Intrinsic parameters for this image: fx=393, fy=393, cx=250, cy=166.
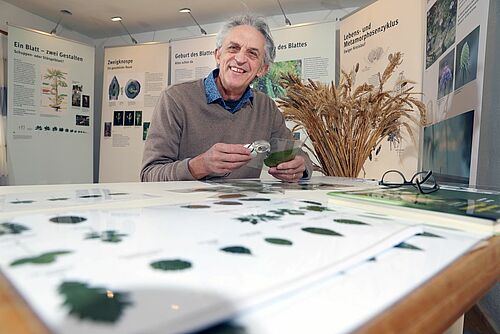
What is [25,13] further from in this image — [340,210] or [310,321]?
[310,321]

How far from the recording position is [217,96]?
156 centimetres

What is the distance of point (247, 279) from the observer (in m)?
0.24

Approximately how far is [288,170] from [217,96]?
53 centimetres

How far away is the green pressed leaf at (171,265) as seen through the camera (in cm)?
25

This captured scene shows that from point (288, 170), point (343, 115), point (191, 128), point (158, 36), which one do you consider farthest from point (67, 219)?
point (158, 36)

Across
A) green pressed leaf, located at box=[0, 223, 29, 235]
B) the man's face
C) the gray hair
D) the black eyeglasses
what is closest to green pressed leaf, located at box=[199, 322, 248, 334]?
green pressed leaf, located at box=[0, 223, 29, 235]

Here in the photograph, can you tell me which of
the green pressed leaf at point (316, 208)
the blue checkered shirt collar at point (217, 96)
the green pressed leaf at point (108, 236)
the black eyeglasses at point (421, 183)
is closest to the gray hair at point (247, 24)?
the blue checkered shirt collar at point (217, 96)

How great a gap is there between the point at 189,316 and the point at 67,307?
0.18ft

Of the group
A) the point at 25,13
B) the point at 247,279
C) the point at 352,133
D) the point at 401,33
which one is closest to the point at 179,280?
the point at 247,279

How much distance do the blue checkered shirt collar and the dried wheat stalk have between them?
176mm

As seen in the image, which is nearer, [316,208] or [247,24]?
[316,208]

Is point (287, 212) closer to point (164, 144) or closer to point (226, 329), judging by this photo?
point (226, 329)

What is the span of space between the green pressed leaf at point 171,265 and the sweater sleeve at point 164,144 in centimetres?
97

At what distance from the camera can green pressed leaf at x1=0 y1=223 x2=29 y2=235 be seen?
348 mm
